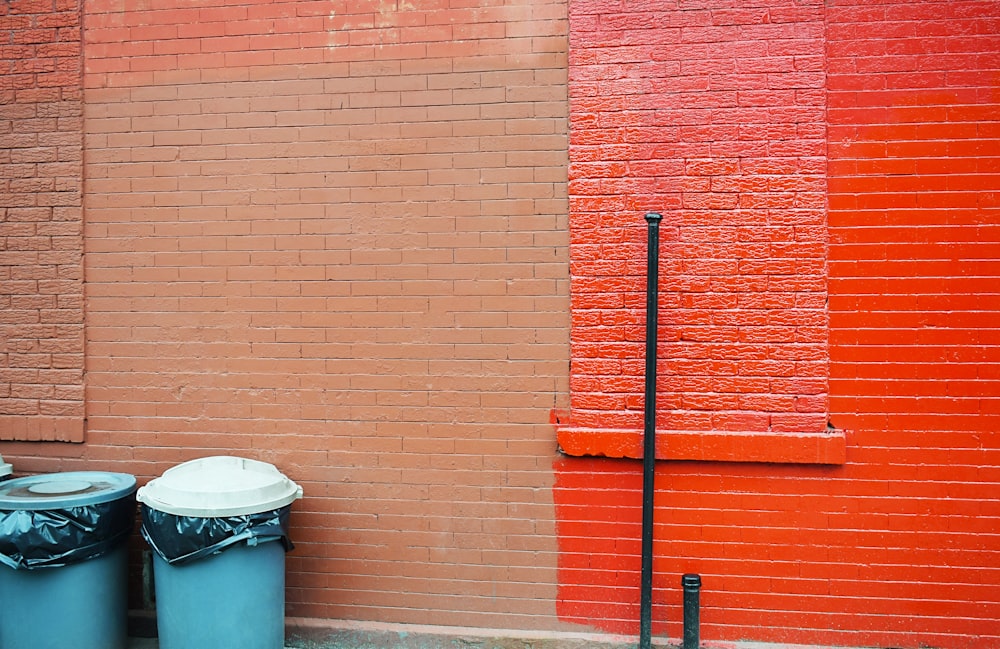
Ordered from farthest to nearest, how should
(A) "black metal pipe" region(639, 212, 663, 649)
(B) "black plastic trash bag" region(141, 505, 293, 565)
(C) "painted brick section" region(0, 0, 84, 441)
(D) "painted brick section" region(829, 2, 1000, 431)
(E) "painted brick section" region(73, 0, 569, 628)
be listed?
1. (C) "painted brick section" region(0, 0, 84, 441)
2. (E) "painted brick section" region(73, 0, 569, 628)
3. (D) "painted brick section" region(829, 2, 1000, 431)
4. (A) "black metal pipe" region(639, 212, 663, 649)
5. (B) "black plastic trash bag" region(141, 505, 293, 565)

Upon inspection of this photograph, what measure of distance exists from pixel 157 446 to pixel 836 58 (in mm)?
4479

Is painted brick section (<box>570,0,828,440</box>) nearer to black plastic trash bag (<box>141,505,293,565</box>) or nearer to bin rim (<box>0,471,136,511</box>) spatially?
black plastic trash bag (<box>141,505,293,565</box>)

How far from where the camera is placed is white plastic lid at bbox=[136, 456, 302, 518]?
11.8 ft

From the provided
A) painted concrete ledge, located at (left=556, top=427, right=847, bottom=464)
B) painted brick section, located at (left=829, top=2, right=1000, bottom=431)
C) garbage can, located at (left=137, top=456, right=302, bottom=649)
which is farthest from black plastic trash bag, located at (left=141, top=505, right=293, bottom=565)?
painted brick section, located at (left=829, top=2, right=1000, bottom=431)

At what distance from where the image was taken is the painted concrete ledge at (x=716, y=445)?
3.89 metres

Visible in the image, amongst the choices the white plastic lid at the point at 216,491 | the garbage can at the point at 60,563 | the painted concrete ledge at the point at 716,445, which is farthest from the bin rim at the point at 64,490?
the painted concrete ledge at the point at 716,445

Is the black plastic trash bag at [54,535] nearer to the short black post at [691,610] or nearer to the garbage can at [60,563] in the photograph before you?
the garbage can at [60,563]

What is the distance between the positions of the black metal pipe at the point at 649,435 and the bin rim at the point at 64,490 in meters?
2.78

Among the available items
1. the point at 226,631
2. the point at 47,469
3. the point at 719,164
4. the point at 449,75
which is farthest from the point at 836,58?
the point at 47,469

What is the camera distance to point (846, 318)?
12.9 ft

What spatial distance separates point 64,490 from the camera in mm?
3887

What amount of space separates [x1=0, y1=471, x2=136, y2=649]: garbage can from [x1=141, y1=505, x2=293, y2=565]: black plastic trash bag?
352 millimetres

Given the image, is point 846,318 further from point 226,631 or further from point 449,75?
point 226,631

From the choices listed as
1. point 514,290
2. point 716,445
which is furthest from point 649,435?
point 514,290
